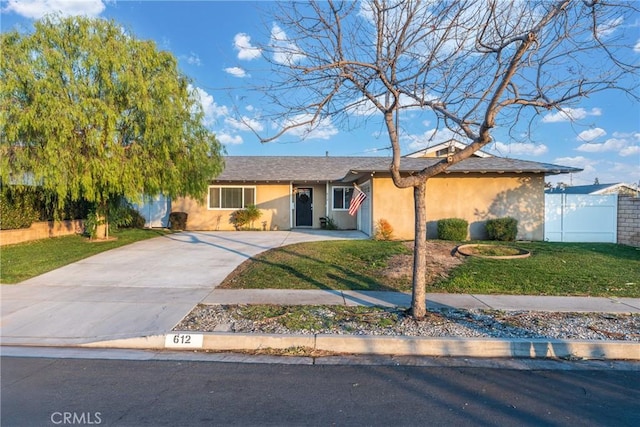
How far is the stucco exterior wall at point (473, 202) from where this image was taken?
52.4 ft

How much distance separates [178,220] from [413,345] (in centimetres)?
1753

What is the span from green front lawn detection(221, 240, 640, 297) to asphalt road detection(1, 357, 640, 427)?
3.83 m

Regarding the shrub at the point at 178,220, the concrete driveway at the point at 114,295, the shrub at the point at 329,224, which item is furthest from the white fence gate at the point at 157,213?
the shrub at the point at 329,224

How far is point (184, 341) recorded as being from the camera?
544 cm

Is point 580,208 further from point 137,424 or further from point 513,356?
point 137,424

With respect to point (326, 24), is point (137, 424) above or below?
below

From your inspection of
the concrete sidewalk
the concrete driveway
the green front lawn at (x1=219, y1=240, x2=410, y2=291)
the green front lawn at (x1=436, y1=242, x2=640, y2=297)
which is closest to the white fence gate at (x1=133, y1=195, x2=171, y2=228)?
the concrete driveway

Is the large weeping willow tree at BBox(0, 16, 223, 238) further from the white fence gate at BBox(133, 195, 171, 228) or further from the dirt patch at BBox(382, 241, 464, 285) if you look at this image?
the dirt patch at BBox(382, 241, 464, 285)

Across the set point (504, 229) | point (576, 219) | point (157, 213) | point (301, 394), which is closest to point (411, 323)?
point (301, 394)

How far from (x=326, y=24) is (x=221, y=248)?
935 cm

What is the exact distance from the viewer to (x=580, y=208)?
53.6 ft

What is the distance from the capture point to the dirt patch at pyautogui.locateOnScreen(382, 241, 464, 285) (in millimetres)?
9352

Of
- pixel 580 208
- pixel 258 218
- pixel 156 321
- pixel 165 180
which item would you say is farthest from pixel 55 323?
pixel 580 208

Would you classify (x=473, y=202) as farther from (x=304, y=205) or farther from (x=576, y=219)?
(x=304, y=205)
